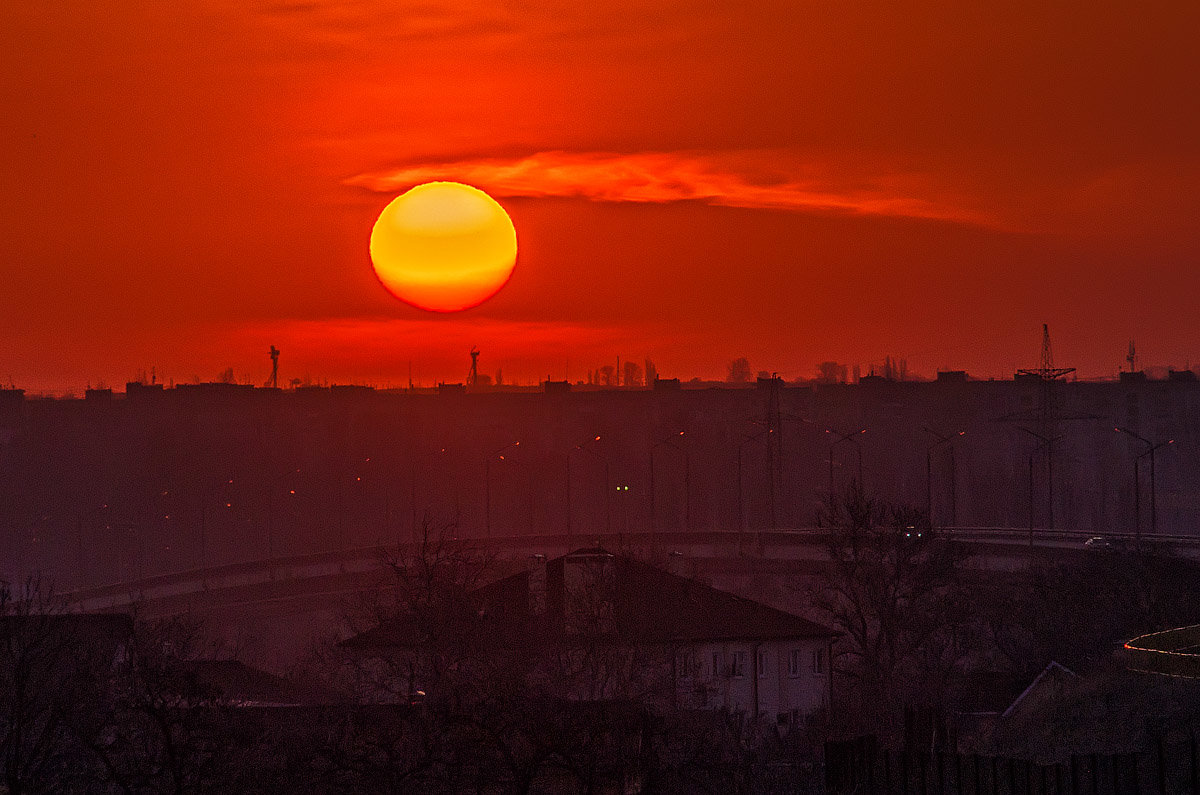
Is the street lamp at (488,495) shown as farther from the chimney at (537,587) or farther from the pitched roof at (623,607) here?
the pitched roof at (623,607)

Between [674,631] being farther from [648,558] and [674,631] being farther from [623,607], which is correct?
[648,558]

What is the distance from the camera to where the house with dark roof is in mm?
55594

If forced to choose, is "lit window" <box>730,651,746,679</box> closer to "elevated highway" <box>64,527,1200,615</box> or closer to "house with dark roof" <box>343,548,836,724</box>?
"house with dark roof" <box>343,548,836,724</box>

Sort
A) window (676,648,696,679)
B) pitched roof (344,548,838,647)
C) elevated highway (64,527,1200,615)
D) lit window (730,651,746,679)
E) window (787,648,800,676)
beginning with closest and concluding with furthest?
1. pitched roof (344,548,838,647)
2. window (676,648,696,679)
3. lit window (730,651,746,679)
4. window (787,648,800,676)
5. elevated highway (64,527,1200,615)

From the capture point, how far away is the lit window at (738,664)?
62.6 metres

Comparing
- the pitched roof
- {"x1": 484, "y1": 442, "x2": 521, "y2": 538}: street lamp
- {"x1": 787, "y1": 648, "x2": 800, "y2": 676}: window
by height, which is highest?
{"x1": 484, "y1": 442, "x2": 521, "y2": 538}: street lamp

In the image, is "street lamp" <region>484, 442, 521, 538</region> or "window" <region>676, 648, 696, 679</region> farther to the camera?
"street lamp" <region>484, 442, 521, 538</region>

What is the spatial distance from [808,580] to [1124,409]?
6832cm

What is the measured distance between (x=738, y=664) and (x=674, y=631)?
3.74 metres

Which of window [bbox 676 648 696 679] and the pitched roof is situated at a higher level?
the pitched roof

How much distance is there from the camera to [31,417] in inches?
7869

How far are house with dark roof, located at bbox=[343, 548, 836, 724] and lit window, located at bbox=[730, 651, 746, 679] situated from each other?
4 cm

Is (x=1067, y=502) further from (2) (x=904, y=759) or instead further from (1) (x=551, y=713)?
(2) (x=904, y=759)

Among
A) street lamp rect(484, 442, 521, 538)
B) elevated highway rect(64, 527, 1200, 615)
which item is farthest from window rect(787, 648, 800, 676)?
street lamp rect(484, 442, 521, 538)
